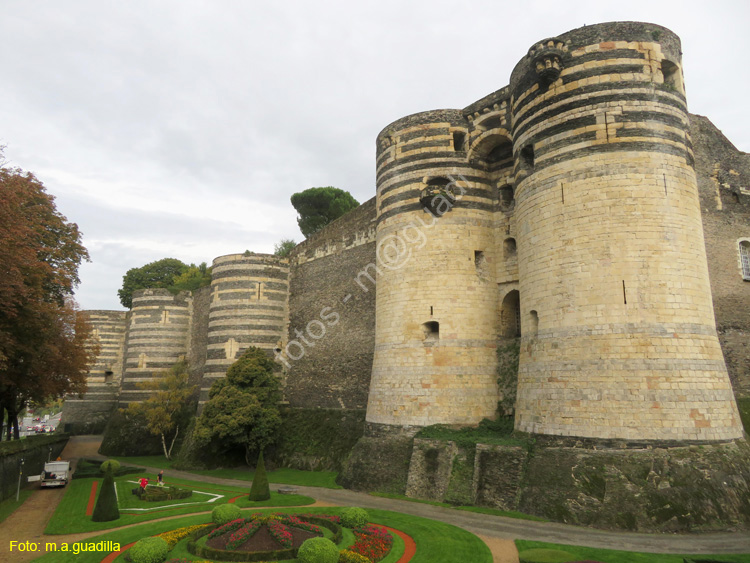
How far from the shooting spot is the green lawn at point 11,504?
54.8 ft

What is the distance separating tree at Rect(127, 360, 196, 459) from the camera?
31.9 meters

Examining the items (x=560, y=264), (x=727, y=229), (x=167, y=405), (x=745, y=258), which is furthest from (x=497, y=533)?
(x=167, y=405)

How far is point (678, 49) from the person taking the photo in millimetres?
16156

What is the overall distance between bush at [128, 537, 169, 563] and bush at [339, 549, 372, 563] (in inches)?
146

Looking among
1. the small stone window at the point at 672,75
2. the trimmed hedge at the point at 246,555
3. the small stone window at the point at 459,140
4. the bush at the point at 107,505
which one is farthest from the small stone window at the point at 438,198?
the bush at the point at 107,505

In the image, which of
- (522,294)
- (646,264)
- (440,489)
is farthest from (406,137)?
(440,489)

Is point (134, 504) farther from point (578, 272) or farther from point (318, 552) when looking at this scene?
point (578, 272)

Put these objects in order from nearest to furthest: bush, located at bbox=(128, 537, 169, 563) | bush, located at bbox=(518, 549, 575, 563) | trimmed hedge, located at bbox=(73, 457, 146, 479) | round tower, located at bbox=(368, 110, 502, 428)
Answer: bush, located at bbox=(518, 549, 575, 563)
bush, located at bbox=(128, 537, 169, 563)
round tower, located at bbox=(368, 110, 502, 428)
trimmed hedge, located at bbox=(73, 457, 146, 479)

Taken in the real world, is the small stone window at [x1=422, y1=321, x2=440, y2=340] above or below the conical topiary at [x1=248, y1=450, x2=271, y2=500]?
above

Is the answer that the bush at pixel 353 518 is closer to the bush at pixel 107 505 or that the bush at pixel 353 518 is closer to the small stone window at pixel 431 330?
the bush at pixel 107 505

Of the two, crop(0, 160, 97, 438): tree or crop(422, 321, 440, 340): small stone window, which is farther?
crop(422, 321, 440, 340): small stone window

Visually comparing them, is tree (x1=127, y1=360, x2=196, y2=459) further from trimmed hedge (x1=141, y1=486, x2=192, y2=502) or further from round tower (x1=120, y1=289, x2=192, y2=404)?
trimmed hedge (x1=141, y1=486, x2=192, y2=502)

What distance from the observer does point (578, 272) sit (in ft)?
48.5

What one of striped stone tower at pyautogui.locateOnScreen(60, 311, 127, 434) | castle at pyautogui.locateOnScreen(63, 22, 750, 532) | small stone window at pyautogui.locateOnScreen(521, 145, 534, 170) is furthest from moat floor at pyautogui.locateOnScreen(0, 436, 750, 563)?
striped stone tower at pyautogui.locateOnScreen(60, 311, 127, 434)
